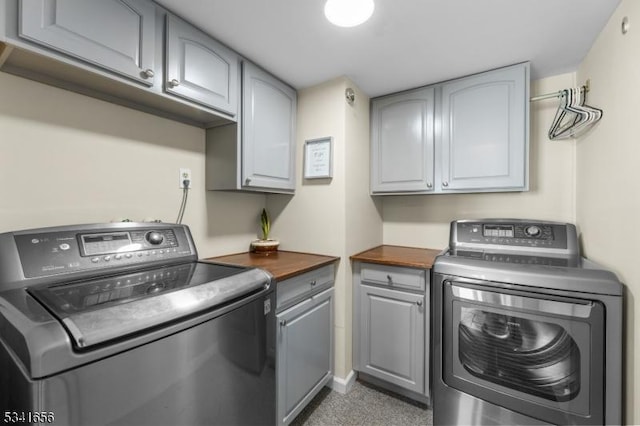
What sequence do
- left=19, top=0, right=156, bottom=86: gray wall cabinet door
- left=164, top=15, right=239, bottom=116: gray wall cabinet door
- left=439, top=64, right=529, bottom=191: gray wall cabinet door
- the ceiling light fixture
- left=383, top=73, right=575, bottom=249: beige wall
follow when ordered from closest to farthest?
left=19, top=0, right=156, bottom=86: gray wall cabinet door
the ceiling light fixture
left=164, top=15, right=239, bottom=116: gray wall cabinet door
left=439, top=64, right=529, bottom=191: gray wall cabinet door
left=383, top=73, right=575, bottom=249: beige wall

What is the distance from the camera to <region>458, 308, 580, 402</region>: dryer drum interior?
116cm

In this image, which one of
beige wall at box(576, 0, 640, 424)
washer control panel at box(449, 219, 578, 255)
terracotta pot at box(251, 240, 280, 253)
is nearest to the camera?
beige wall at box(576, 0, 640, 424)

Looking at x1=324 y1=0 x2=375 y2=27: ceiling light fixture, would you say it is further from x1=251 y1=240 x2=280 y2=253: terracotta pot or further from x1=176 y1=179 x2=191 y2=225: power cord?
x1=251 y1=240 x2=280 y2=253: terracotta pot

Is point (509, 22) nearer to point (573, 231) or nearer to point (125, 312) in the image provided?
point (573, 231)

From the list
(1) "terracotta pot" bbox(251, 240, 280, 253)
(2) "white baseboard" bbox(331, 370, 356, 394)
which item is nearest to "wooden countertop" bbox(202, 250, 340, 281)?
(1) "terracotta pot" bbox(251, 240, 280, 253)

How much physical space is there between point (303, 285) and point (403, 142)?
4.26 ft

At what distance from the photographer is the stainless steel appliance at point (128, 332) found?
60 cm

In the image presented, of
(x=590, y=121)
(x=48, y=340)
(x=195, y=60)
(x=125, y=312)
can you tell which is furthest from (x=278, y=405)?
(x=590, y=121)

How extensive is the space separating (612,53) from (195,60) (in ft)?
6.42

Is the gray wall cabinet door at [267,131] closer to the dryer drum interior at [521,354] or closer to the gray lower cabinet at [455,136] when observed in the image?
the gray lower cabinet at [455,136]

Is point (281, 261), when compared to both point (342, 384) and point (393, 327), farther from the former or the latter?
point (342, 384)

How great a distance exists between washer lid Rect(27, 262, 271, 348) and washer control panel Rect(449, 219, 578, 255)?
130cm

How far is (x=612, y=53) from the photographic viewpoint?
1.24m

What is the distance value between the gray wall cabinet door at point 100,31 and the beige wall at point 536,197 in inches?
79.4
